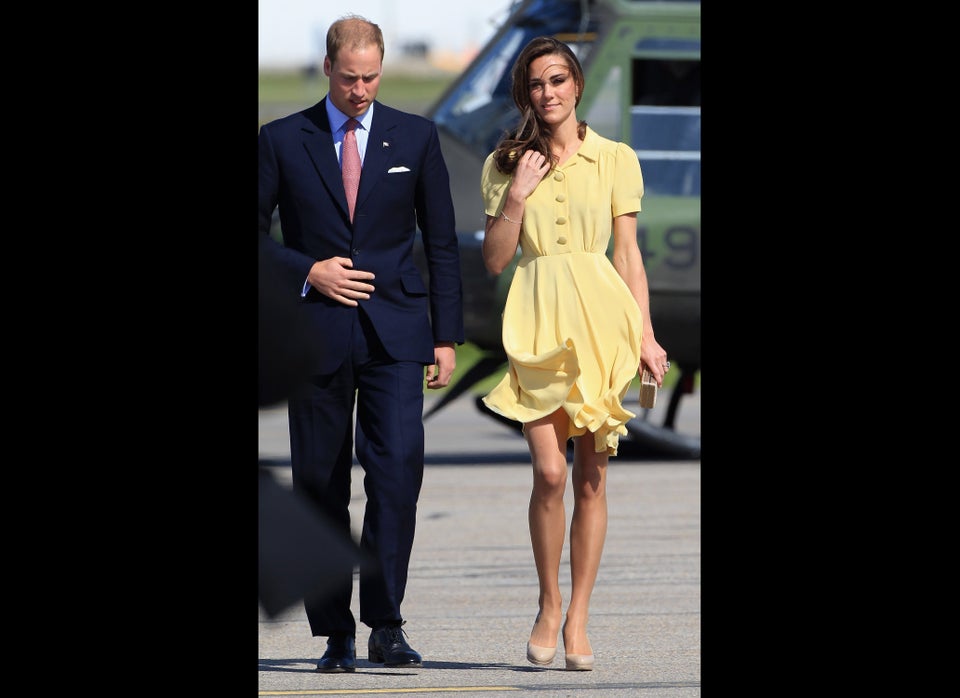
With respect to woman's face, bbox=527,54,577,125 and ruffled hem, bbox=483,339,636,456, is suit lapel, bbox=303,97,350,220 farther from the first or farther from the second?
ruffled hem, bbox=483,339,636,456

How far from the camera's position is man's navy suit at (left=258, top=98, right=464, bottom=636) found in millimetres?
5391

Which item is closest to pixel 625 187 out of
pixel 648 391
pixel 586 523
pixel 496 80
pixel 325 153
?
pixel 648 391

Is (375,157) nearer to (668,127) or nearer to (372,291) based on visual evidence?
(372,291)

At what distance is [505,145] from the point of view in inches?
219

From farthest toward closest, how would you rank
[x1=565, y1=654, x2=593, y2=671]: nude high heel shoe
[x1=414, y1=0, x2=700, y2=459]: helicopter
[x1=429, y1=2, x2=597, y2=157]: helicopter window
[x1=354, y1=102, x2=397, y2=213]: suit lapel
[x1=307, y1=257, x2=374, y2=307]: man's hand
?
1. [x1=429, y1=2, x2=597, y2=157]: helicopter window
2. [x1=414, y1=0, x2=700, y2=459]: helicopter
3. [x1=565, y1=654, x2=593, y2=671]: nude high heel shoe
4. [x1=354, y1=102, x2=397, y2=213]: suit lapel
5. [x1=307, y1=257, x2=374, y2=307]: man's hand

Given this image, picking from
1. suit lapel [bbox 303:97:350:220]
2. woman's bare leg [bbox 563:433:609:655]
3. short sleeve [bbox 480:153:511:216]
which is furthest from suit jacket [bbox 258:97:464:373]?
woman's bare leg [bbox 563:433:609:655]

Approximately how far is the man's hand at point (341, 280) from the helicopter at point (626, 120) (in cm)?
625

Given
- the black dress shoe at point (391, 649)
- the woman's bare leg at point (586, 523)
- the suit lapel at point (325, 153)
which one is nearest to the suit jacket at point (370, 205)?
the suit lapel at point (325, 153)

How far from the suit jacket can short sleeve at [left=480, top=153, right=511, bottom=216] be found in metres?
0.15

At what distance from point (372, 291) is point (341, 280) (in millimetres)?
157

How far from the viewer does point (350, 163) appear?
5453mm

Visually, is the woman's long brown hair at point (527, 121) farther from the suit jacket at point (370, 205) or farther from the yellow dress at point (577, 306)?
the suit jacket at point (370, 205)
